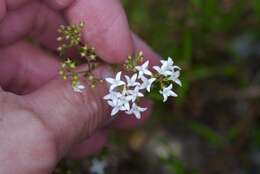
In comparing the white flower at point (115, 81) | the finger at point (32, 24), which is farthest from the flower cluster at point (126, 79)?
the finger at point (32, 24)

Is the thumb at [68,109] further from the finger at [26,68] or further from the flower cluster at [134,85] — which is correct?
the finger at [26,68]

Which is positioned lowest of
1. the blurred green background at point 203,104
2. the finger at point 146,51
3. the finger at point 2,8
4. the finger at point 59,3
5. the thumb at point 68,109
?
the thumb at point 68,109

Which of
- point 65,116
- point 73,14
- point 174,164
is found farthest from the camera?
point 174,164

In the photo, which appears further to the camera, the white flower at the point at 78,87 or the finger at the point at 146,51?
the finger at the point at 146,51

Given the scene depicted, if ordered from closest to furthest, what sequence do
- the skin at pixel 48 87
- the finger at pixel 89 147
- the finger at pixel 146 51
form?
the skin at pixel 48 87 < the finger at pixel 146 51 < the finger at pixel 89 147

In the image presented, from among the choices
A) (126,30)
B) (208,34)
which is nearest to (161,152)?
(208,34)

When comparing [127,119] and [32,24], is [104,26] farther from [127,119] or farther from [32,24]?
[127,119]

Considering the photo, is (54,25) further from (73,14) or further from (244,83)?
(244,83)
